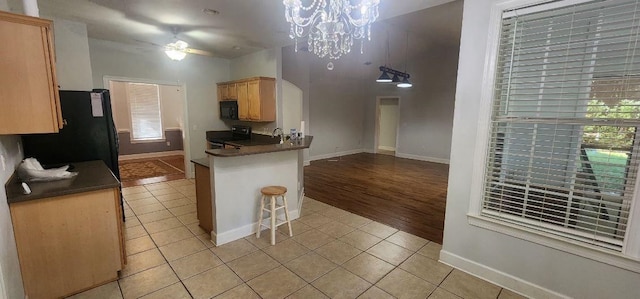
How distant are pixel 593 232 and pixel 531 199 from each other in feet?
1.30

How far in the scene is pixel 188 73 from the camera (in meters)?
5.55

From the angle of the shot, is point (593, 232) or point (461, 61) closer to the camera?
point (593, 232)

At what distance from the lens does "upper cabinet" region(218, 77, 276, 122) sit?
192 inches

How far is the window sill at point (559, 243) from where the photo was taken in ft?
5.83

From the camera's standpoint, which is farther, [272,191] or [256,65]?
[256,65]

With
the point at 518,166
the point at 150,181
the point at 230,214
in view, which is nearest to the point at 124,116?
the point at 150,181

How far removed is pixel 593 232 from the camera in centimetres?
188

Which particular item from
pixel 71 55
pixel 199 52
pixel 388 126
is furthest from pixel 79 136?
pixel 388 126

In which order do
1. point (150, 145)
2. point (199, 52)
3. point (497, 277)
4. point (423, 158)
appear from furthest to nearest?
point (423, 158)
point (150, 145)
point (199, 52)
point (497, 277)

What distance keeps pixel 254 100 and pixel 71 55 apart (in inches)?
102

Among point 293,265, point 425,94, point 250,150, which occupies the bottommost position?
point 293,265

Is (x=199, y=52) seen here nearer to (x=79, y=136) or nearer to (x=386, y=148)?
(x=79, y=136)

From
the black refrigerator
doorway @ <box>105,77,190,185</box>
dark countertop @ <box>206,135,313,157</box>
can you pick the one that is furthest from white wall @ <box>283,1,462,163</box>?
the black refrigerator

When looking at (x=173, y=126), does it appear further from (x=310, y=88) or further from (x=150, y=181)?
(x=310, y=88)
